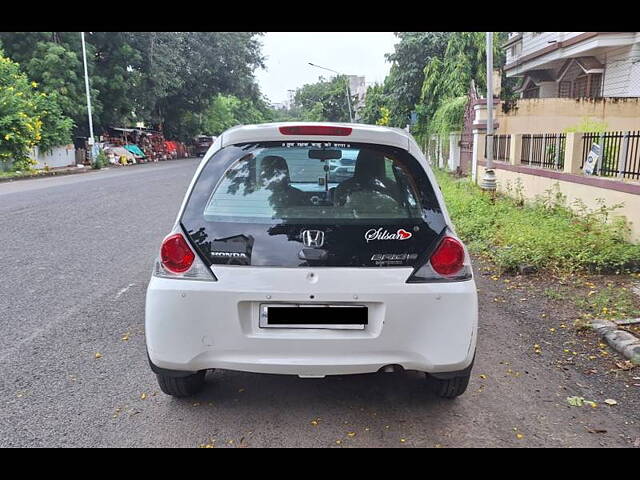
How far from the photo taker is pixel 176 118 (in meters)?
47.9

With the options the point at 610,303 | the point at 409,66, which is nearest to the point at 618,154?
the point at 610,303

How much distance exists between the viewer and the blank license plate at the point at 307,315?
293 cm

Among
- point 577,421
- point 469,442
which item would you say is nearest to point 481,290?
point 577,421

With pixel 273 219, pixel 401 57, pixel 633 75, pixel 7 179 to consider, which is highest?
pixel 401 57

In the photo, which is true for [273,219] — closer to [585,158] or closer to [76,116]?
[585,158]

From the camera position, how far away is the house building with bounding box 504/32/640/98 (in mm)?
16484

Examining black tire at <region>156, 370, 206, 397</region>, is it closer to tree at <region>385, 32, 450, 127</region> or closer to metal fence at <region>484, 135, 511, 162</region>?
metal fence at <region>484, 135, 511, 162</region>

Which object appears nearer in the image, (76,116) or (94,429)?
(94,429)

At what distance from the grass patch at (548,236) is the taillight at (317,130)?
4.06 meters

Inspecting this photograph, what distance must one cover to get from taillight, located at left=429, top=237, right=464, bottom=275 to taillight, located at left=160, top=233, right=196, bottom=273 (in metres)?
1.32

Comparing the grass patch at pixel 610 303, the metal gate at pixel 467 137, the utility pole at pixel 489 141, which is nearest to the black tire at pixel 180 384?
the grass patch at pixel 610 303

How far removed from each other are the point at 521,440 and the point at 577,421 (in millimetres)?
460

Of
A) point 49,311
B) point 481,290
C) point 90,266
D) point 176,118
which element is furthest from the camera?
point 176,118

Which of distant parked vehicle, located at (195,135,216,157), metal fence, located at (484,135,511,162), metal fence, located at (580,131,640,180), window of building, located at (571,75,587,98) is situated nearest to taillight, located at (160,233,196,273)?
metal fence, located at (580,131,640,180)
